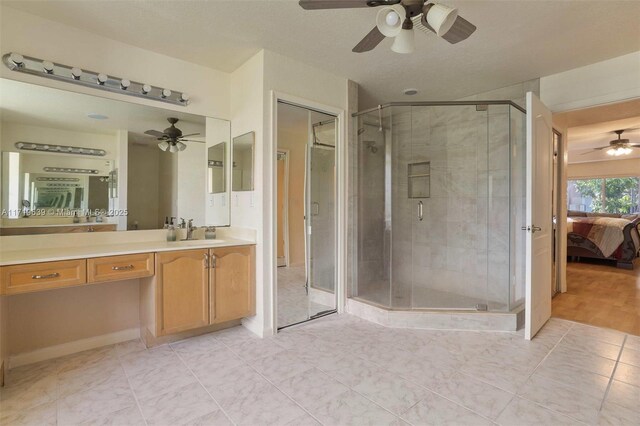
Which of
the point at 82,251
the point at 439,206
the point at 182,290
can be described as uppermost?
the point at 439,206

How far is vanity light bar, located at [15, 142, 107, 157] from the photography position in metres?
2.30

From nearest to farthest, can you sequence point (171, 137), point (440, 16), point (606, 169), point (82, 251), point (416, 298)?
point (440, 16) → point (82, 251) → point (171, 137) → point (416, 298) → point (606, 169)

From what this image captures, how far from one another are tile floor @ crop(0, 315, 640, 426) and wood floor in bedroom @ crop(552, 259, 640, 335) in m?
0.41

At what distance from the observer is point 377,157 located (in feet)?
11.9

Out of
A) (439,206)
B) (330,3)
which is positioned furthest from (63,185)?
(439,206)

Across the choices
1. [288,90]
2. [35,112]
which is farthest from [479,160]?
[35,112]

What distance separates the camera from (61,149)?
2.43 metres

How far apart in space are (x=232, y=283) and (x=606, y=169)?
998cm

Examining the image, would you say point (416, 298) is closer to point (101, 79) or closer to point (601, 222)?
point (101, 79)

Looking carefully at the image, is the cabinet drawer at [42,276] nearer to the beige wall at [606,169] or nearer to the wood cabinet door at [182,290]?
the wood cabinet door at [182,290]

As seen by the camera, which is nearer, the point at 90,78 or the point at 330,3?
the point at 330,3

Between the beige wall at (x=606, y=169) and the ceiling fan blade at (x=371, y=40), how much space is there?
920cm

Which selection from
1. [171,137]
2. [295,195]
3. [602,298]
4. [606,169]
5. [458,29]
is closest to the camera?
[458,29]

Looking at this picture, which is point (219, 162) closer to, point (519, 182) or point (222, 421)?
point (222, 421)
